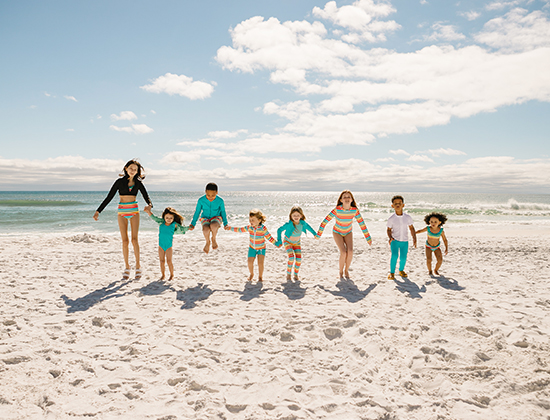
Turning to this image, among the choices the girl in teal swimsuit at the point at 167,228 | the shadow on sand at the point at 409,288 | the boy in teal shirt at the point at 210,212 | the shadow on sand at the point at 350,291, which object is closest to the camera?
the shadow on sand at the point at 350,291

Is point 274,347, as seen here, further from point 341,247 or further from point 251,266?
point 341,247

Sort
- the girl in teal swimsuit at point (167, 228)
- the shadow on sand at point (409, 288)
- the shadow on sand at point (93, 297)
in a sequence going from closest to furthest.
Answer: the shadow on sand at point (93, 297) < the shadow on sand at point (409, 288) < the girl in teal swimsuit at point (167, 228)

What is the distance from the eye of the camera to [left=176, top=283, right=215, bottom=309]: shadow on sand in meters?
5.48

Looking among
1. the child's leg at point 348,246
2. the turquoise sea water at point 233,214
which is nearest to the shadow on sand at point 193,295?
the child's leg at point 348,246

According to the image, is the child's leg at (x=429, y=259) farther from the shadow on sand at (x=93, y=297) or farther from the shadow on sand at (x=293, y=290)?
the shadow on sand at (x=93, y=297)

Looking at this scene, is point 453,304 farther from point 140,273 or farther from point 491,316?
point 140,273

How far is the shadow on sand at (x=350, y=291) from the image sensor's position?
19.0ft

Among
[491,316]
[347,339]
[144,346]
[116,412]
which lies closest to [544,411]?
[347,339]

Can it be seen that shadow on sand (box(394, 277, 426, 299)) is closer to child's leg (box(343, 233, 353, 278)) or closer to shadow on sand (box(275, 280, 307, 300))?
child's leg (box(343, 233, 353, 278))

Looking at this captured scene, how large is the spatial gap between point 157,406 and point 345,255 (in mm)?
5376

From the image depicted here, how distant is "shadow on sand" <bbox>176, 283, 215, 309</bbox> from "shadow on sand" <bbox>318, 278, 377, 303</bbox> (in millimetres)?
2454

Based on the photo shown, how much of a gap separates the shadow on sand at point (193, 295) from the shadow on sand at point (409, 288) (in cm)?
401

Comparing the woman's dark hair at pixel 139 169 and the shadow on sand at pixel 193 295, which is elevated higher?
the woman's dark hair at pixel 139 169

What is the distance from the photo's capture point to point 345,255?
7297 mm
